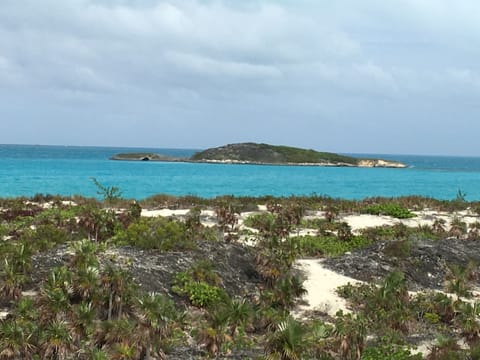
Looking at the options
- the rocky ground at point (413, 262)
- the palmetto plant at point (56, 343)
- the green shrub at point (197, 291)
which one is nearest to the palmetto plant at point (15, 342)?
the palmetto plant at point (56, 343)

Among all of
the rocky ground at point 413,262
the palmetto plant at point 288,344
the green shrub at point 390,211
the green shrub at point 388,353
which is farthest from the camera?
the green shrub at point 390,211

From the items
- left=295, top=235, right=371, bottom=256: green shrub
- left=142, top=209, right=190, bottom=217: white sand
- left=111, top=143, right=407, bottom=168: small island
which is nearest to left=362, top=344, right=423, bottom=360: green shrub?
left=295, top=235, right=371, bottom=256: green shrub

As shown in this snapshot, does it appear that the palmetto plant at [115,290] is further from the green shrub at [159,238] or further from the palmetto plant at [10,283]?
the green shrub at [159,238]

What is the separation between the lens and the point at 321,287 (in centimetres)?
2148

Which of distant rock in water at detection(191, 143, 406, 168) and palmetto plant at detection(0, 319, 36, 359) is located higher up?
distant rock in water at detection(191, 143, 406, 168)

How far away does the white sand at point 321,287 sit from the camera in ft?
63.9

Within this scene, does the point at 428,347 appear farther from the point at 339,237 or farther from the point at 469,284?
the point at 339,237

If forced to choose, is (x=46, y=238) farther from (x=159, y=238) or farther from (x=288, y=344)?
(x=288, y=344)

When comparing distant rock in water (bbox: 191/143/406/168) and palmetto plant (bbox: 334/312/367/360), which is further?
distant rock in water (bbox: 191/143/406/168)

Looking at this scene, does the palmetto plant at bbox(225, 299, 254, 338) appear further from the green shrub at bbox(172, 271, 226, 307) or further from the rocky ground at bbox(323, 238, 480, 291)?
the rocky ground at bbox(323, 238, 480, 291)

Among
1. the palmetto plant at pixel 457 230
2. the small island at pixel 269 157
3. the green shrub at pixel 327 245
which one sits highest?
the small island at pixel 269 157

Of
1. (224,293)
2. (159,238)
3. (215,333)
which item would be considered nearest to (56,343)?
(215,333)

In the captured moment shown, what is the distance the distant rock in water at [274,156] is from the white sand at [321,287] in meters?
138

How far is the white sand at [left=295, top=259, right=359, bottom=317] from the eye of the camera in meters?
19.5
